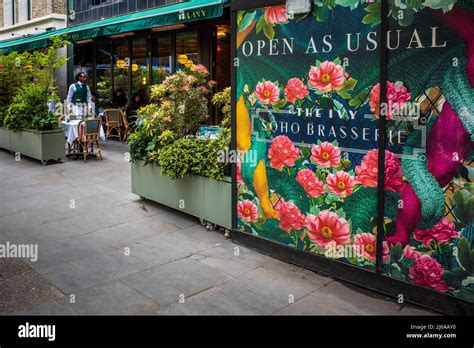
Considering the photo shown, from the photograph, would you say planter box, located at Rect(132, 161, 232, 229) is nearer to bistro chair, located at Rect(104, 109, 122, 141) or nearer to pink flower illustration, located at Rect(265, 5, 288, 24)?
pink flower illustration, located at Rect(265, 5, 288, 24)

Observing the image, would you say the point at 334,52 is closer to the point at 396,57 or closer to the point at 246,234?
the point at 396,57

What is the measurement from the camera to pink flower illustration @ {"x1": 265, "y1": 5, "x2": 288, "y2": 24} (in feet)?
16.9

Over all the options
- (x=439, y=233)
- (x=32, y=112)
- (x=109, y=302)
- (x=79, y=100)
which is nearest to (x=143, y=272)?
(x=109, y=302)

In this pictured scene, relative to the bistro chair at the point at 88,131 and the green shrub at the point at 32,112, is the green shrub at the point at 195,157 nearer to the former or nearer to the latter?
the bistro chair at the point at 88,131

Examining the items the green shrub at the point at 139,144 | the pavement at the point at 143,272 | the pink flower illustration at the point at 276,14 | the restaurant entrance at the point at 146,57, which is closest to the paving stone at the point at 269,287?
the pavement at the point at 143,272

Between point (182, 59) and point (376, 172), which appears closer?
point (376, 172)

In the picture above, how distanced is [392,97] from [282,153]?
1429 millimetres

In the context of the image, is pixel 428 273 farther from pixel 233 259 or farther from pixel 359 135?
pixel 233 259

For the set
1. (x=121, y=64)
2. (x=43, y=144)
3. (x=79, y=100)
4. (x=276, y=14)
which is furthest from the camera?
(x=121, y=64)

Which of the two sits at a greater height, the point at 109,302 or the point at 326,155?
the point at 326,155

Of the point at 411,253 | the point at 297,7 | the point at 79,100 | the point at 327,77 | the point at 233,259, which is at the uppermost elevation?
the point at 297,7

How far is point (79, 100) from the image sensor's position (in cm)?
1295

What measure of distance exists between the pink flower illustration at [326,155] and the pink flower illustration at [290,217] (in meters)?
0.59

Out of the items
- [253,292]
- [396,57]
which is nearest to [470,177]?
[396,57]
